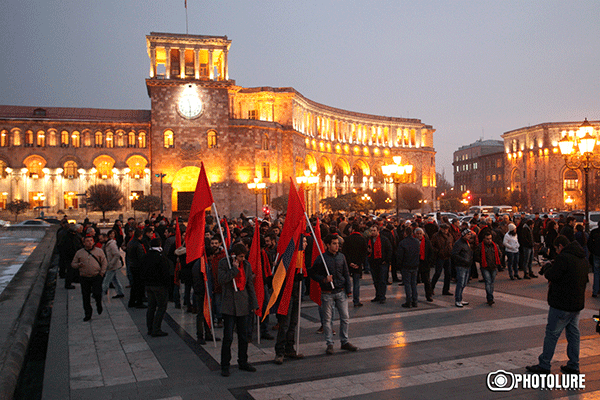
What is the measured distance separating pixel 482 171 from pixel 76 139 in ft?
280

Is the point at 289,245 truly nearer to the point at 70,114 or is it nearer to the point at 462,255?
the point at 462,255

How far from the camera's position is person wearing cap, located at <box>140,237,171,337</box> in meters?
9.36

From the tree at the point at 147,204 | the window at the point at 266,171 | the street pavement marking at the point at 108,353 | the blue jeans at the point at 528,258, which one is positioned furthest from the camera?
the window at the point at 266,171

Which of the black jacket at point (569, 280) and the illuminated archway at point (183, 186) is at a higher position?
the illuminated archway at point (183, 186)

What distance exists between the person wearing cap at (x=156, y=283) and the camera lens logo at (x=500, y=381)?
5.53 metres

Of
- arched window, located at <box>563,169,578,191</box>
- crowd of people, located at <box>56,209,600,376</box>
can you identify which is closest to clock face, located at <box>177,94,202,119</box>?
crowd of people, located at <box>56,209,600,376</box>

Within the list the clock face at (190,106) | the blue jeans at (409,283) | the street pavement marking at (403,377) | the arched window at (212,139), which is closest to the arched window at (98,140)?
the clock face at (190,106)

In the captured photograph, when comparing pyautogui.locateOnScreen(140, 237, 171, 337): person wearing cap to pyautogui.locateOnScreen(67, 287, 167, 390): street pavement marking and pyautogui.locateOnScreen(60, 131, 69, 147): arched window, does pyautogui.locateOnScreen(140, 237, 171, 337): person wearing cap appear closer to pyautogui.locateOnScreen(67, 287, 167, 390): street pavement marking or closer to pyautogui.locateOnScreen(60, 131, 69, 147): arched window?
pyautogui.locateOnScreen(67, 287, 167, 390): street pavement marking

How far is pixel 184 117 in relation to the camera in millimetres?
56656

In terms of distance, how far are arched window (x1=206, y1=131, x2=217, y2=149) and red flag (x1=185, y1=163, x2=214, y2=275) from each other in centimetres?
4961

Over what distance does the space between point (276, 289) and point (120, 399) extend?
2.79 metres

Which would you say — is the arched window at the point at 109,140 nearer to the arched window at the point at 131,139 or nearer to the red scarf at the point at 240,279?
the arched window at the point at 131,139

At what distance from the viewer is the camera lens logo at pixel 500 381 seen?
252 inches

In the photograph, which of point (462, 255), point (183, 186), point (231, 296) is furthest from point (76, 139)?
point (231, 296)
